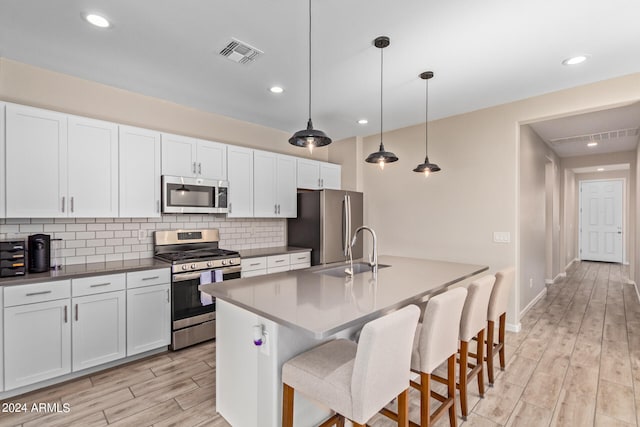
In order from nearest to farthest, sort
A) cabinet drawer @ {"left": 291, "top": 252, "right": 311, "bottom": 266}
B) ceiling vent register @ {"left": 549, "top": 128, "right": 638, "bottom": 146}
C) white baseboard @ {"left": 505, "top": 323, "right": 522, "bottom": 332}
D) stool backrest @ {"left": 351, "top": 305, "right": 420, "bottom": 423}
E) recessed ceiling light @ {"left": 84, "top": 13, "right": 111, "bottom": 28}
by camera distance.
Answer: stool backrest @ {"left": 351, "top": 305, "right": 420, "bottom": 423}, recessed ceiling light @ {"left": 84, "top": 13, "right": 111, "bottom": 28}, white baseboard @ {"left": 505, "top": 323, "right": 522, "bottom": 332}, cabinet drawer @ {"left": 291, "top": 252, "right": 311, "bottom": 266}, ceiling vent register @ {"left": 549, "top": 128, "right": 638, "bottom": 146}

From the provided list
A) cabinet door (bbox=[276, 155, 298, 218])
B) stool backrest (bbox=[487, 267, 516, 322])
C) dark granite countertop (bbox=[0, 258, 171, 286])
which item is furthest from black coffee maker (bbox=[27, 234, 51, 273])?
stool backrest (bbox=[487, 267, 516, 322])

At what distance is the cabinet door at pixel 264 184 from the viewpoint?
4.26m

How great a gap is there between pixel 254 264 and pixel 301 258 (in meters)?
0.81

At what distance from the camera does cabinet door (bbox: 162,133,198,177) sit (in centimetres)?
343

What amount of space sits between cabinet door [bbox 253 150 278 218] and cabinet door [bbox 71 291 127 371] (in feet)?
6.40

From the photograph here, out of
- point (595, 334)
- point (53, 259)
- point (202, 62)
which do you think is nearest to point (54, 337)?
point (53, 259)

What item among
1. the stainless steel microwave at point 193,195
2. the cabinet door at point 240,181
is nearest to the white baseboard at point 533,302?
the cabinet door at point 240,181

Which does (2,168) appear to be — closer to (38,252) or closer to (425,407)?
(38,252)

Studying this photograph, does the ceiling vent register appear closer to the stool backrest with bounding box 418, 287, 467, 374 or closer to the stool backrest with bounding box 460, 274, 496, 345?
the stool backrest with bounding box 460, 274, 496, 345

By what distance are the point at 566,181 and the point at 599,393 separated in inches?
250

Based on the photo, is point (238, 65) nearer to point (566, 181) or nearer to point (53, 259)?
point (53, 259)

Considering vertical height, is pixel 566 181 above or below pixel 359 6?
below

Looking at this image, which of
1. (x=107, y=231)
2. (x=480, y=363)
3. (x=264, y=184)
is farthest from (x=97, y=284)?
(x=480, y=363)

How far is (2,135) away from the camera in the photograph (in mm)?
2494
